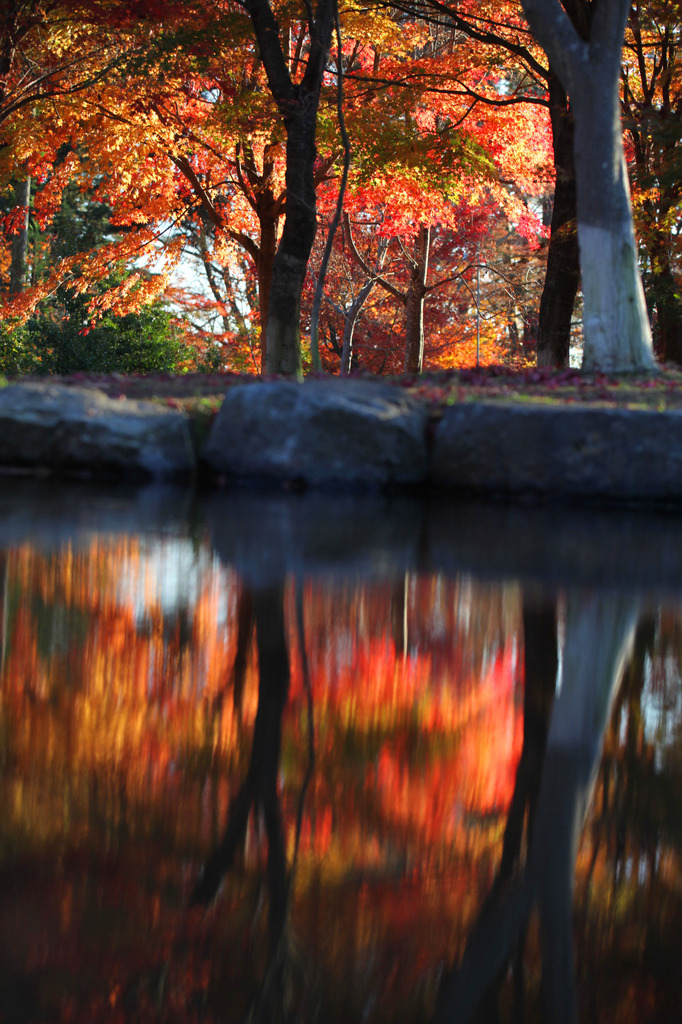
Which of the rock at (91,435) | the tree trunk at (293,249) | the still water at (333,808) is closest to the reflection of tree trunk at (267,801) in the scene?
the still water at (333,808)

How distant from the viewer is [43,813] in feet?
3.88

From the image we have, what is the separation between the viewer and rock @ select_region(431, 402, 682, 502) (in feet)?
18.1

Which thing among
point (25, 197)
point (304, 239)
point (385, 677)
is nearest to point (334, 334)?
point (25, 197)

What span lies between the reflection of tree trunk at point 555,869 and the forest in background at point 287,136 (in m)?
8.79

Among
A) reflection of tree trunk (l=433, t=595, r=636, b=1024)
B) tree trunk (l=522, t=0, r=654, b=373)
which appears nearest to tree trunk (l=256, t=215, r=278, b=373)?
tree trunk (l=522, t=0, r=654, b=373)

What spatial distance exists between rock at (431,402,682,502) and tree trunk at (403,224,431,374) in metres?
13.7

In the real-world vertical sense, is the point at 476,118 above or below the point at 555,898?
above

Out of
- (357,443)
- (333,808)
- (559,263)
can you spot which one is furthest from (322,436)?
(559,263)

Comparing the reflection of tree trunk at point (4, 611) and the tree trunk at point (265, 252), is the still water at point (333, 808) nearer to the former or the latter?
the reflection of tree trunk at point (4, 611)

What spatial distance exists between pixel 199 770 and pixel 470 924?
0.50 metres

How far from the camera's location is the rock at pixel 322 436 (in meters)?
5.89

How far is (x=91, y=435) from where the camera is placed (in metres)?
6.05

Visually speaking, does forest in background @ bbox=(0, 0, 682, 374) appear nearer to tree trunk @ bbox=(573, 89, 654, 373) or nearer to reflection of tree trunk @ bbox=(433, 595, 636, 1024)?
tree trunk @ bbox=(573, 89, 654, 373)

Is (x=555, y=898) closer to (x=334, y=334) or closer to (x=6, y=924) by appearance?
(x=6, y=924)
